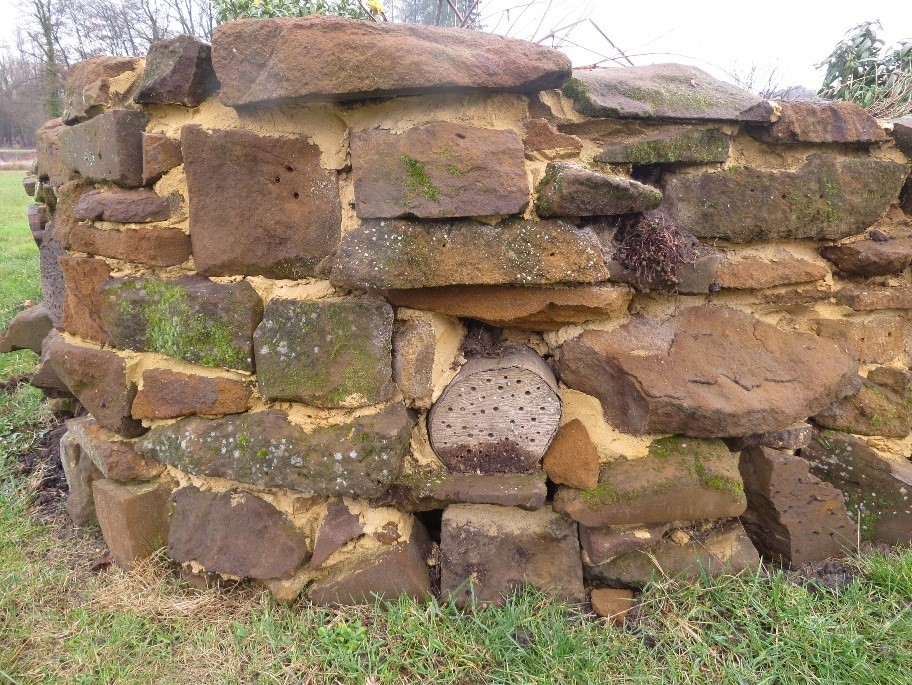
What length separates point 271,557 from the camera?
172 cm

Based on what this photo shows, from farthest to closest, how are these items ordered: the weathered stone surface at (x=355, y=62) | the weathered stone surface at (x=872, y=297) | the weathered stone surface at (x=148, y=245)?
the weathered stone surface at (x=872, y=297) < the weathered stone surface at (x=148, y=245) < the weathered stone surface at (x=355, y=62)

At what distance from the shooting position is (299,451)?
1.65 m

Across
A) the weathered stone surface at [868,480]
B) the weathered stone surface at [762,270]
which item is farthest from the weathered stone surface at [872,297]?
the weathered stone surface at [868,480]

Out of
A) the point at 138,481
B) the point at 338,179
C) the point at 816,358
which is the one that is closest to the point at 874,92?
the point at 816,358

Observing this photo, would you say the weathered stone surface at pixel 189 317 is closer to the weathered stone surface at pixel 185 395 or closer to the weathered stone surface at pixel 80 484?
the weathered stone surface at pixel 185 395

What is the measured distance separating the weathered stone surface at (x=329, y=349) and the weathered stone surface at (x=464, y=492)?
1.01 ft

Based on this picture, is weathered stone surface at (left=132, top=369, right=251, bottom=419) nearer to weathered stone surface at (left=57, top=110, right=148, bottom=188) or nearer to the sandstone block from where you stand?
weathered stone surface at (left=57, top=110, right=148, bottom=188)

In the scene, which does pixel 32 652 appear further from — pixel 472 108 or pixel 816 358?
pixel 816 358

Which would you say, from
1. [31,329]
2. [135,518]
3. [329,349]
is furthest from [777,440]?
[31,329]

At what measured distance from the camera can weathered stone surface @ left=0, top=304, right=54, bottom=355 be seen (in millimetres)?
3084

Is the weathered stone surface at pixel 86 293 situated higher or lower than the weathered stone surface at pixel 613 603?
higher

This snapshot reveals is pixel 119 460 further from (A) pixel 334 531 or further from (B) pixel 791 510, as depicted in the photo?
(B) pixel 791 510

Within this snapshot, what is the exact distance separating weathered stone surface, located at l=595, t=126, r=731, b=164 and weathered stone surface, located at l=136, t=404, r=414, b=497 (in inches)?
40.5

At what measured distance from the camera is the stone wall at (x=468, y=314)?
61.2 inches
